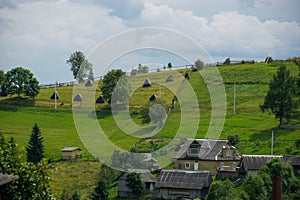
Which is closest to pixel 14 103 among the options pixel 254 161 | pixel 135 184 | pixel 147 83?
pixel 147 83

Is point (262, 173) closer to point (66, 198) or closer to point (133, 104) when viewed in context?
point (66, 198)

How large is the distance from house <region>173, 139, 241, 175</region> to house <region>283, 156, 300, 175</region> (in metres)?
4.60

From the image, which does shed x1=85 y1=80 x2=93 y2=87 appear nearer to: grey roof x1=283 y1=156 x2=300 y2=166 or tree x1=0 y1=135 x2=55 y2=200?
grey roof x1=283 y1=156 x2=300 y2=166

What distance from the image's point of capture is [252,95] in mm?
66438

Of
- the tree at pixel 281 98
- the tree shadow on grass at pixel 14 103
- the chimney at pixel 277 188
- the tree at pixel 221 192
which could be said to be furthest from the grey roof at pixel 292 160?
the tree shadow on grass at pixel 14 103

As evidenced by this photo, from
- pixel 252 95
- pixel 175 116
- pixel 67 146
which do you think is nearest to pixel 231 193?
pixel 67 146

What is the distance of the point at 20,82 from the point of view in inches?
2992

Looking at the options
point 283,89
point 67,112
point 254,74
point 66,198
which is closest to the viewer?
point 66,198

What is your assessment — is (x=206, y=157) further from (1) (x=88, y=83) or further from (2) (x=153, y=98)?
(1) (x=88, y=83)

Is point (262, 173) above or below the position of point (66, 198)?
above

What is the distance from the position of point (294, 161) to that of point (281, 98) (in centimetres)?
1635

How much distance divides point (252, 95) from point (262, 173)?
115 ft

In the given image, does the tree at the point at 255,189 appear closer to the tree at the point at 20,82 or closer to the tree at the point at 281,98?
the tree at the point at 281,98

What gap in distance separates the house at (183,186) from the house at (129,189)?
0.78 metres
